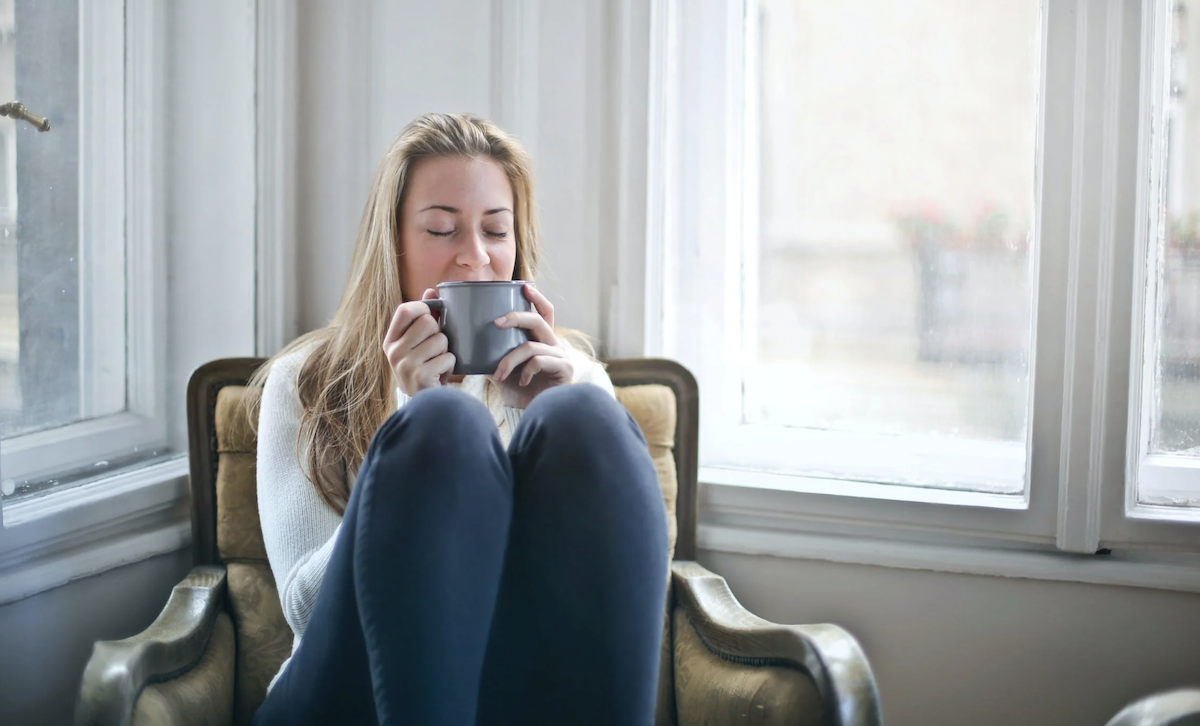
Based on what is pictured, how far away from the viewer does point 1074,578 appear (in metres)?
1.50

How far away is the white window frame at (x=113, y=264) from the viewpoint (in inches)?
58.7

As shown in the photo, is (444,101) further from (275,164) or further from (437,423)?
(437,423)

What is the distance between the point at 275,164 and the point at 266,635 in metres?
0.87

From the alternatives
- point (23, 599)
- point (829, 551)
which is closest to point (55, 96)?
point (23, 599)

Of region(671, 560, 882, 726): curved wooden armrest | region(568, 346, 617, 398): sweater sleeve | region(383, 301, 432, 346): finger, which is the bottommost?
region(671, 560, 882, 726): curved wooden armrest

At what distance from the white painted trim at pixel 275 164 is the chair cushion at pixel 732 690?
0.95 m

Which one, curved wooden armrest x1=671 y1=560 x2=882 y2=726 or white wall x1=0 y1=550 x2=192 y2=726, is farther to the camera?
white wall x1=0 y1=550 x2=192 y2=726

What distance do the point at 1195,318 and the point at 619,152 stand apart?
0.99m

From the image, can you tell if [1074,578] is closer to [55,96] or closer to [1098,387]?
[1098,387]

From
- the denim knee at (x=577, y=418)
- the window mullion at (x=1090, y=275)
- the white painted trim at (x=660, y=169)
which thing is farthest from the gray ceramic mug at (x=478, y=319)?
the window mullion at (x=1090, y=275)

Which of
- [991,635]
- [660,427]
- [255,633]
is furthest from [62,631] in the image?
[991,635]

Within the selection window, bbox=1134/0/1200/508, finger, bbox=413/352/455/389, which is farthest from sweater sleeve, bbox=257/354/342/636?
window, bbox=1134/0/1200/508

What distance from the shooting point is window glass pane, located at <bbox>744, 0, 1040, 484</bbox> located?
162 centimetres

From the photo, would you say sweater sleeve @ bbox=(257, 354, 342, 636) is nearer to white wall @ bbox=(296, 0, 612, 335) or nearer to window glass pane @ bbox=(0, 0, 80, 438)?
window glass pane @ bbox=(0, 0, 80, 438)
